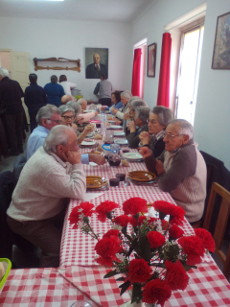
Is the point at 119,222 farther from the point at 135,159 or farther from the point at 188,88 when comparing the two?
the point at 188,88

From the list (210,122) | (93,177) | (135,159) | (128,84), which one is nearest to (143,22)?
(128,84)

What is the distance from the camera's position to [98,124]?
13.9 ft

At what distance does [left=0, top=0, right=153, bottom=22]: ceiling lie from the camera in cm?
516

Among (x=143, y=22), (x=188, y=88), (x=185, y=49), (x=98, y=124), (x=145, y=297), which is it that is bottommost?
(x=98, y=124)

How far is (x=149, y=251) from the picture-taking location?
2.12ft

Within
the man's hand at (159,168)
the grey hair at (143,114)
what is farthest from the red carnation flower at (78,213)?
the grey hair at (143,114)

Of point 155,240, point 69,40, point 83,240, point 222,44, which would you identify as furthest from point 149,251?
point 69,40

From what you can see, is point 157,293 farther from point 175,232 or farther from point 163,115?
point 163,115

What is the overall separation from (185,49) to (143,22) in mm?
2145

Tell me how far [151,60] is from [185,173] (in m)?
4.12

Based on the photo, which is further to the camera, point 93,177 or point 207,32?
point 207,32

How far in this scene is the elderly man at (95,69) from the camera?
7426 millimetres

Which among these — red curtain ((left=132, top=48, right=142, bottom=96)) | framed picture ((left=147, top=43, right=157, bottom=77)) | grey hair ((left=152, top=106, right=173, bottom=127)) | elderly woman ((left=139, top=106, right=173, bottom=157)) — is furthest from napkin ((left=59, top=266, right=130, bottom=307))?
red curtain ((left=132, top=48, right=142, bottom=96))

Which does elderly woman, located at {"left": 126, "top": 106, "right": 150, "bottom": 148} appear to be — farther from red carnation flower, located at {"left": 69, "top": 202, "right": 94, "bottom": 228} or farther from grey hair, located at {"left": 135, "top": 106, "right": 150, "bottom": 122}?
red carnation flower, located at {"left": 69, "top": 202, "right": 94, "bottom": 228}
